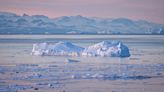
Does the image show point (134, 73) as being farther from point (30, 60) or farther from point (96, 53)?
point (30, 60)

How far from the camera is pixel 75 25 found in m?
9.13

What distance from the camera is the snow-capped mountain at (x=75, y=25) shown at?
9.11 meters

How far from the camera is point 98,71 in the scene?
28.4 ft

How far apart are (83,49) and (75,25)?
0.59 meters

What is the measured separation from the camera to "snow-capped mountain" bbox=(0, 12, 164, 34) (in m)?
9.11

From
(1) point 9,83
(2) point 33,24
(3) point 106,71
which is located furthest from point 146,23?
(1) point 9,83

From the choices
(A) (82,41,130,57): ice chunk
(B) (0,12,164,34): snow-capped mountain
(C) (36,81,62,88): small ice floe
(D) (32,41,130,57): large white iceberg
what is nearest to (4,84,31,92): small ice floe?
(C) (36,81,62,88): small ice floe

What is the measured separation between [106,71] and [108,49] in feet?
3.02

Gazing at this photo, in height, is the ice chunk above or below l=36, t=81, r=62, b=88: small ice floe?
above

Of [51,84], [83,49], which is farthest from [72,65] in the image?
[51,84]

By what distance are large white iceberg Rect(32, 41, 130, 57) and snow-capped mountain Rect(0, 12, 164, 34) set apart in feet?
0.93

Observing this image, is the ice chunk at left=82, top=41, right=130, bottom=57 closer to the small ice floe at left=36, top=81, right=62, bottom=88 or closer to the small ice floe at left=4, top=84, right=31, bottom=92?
the small ice floe at left=36, top=81, right=62, bottom=88

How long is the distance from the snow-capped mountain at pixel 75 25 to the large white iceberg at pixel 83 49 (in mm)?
284

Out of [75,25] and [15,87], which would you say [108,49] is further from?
[15,87]
